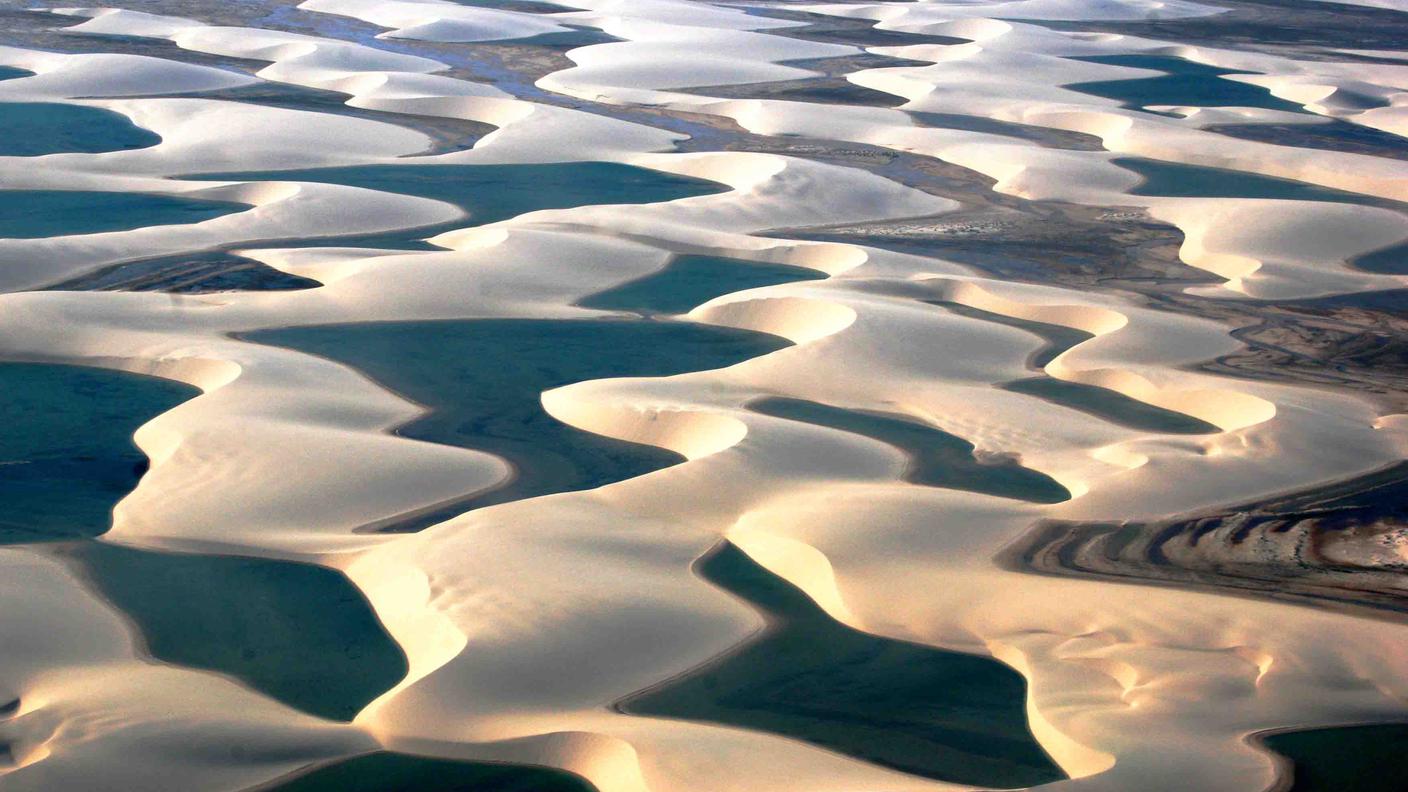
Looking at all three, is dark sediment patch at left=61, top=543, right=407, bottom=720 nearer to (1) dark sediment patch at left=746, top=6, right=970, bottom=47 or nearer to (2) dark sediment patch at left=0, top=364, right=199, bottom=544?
(2) dark sediment patch at left=0, top=364, right=199, bottom=544

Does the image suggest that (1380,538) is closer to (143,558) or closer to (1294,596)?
(1294,596)

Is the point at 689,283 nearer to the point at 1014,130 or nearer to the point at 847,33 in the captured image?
the point at 1014,130

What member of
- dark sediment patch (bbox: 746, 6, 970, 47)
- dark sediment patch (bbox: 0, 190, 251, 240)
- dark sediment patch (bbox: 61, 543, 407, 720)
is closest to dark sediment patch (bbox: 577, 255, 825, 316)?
dark sediment patch (bbox: 0, 190, 251, 240)

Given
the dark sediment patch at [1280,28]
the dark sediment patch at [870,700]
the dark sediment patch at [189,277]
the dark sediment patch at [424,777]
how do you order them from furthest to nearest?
the dark sediment patch at [1280,28], the dark sediment patch at [189,277], the dark sediment patch at [870,700], the dark sediment patch at [424,777]

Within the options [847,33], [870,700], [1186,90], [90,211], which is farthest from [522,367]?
[847,33]

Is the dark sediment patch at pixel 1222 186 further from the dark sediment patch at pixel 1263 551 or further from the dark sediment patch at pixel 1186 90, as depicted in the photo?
the dark sediment patch at pixel 1263 551

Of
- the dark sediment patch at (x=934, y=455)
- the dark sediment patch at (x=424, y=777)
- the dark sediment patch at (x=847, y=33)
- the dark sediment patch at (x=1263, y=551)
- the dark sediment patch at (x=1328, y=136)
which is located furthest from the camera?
the dark sediment patch at (x=847, y=33)

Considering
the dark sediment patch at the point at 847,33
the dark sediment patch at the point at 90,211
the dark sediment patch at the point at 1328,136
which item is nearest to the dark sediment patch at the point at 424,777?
the dark sediment patch at the point at 90,211

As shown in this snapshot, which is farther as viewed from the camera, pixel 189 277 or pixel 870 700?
pixel 189 277
